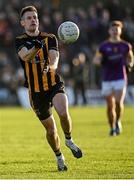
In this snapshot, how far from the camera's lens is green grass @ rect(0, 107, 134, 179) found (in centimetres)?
1006

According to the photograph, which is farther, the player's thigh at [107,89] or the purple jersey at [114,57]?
the purple jersey at [114,57]

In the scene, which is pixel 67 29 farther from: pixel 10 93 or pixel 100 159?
pixel 10 93

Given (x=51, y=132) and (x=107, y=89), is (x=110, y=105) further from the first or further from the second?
(x=51, y=132)

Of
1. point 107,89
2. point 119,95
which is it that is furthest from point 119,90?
point 107,89

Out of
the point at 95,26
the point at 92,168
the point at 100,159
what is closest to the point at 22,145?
the point at 100,159

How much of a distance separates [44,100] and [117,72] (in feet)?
23.8

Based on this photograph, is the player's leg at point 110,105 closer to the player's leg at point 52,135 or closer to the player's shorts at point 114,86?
the player's shorts at point 114,86

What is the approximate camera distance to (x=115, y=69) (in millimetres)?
17766

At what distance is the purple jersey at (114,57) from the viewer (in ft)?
58.2

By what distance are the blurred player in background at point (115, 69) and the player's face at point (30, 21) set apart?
22.8 ft

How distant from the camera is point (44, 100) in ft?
34.9

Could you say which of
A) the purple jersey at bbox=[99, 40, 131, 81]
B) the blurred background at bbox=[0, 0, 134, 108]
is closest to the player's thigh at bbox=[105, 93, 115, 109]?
the purple jersey at bbox=[99, 40, 131, 81]

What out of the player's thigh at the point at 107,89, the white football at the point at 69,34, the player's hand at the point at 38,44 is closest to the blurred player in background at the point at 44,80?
the white football at the point at 69,34

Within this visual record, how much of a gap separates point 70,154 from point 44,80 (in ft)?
8.85
